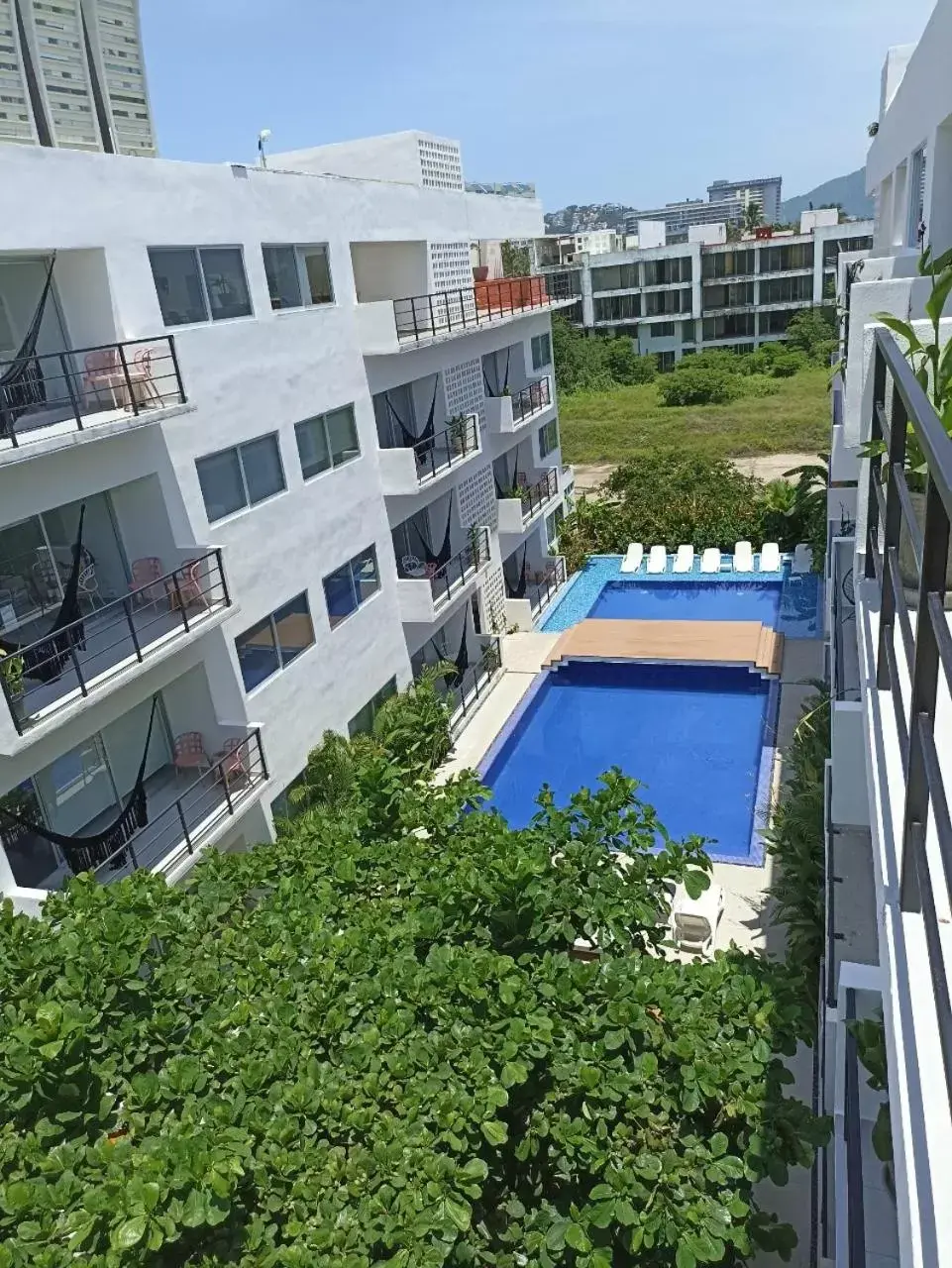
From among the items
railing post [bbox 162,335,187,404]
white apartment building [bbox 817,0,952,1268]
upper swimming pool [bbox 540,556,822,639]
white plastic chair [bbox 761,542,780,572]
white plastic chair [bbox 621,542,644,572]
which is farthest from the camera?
white plastic chair [bbox 621,542,644,572]

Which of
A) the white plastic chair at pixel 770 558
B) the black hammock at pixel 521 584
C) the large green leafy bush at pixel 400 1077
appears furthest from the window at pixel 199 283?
the white plastic chair at pixel 770 558

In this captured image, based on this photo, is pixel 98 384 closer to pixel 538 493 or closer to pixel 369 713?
pixel 369 713

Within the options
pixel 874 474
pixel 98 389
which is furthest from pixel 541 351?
pixel 874 474

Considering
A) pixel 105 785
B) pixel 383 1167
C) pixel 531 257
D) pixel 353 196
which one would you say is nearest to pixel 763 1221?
pixel 383 1167

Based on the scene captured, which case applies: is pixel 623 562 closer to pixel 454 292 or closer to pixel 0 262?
pixel 454 292

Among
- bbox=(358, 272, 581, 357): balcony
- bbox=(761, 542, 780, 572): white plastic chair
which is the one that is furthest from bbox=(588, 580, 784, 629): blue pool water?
bbox=(358, 272, 581, 357): balcony

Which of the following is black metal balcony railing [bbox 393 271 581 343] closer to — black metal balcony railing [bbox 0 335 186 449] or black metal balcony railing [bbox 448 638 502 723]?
black metal balcony railing [bbox 0 335 186 449]

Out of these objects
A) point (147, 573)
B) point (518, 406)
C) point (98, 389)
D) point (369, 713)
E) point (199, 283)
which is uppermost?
point (199, 283)
